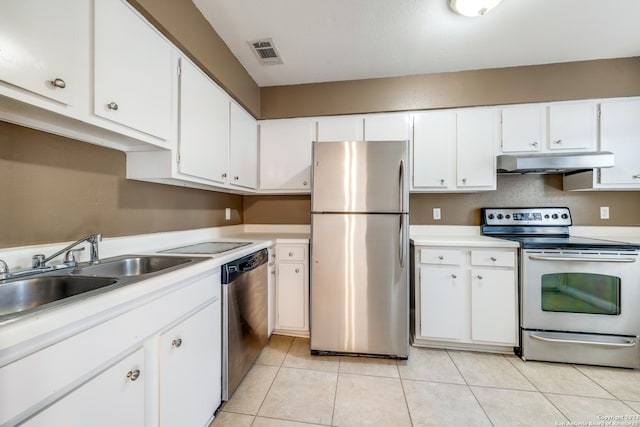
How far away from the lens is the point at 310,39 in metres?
2.00

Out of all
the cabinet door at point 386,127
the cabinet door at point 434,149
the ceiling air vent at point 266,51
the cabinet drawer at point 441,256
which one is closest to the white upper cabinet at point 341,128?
the cabinet door at point 386,127

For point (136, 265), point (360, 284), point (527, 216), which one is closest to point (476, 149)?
point (527, 216)

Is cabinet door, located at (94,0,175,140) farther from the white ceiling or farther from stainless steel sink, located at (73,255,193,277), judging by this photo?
stainless steel sink, located at (73,255,193,277)

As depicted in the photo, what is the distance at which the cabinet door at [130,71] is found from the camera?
42.2 inches

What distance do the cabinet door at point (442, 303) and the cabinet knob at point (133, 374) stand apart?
77.7 inches

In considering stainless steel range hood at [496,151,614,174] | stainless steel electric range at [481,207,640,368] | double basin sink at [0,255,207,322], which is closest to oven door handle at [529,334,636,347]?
stainless steel electric range at [481,207,640,368]

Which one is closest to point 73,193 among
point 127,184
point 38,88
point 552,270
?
point 127,184

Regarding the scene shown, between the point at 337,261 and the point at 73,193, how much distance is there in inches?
63.9

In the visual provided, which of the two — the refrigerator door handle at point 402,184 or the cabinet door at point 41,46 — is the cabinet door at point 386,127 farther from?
the cabinet door at point 41,46

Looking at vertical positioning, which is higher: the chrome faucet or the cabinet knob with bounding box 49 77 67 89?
the cabinet knob with bounding box 49 77 67 89

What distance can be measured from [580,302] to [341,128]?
2.40 meters

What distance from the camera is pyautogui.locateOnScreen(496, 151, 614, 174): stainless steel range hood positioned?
206 centimetres

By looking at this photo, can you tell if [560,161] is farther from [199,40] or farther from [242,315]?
[199,40]

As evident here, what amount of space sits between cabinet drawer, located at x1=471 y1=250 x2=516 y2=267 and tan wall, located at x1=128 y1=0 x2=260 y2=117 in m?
2.39
